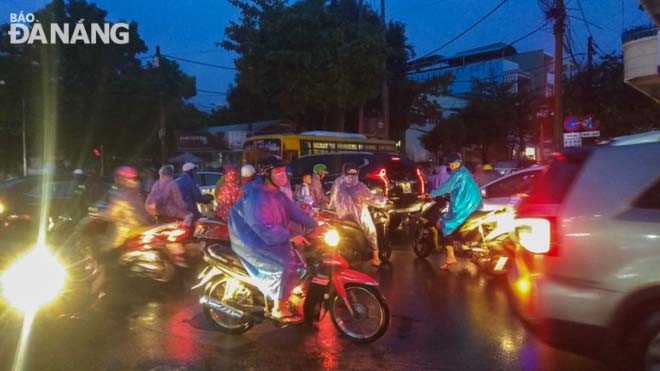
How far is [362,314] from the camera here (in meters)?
5.25

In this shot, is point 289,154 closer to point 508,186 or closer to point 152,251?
point 508,186

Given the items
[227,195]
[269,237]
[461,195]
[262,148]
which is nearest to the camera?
[269,237]

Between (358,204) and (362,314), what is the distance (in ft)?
11.3

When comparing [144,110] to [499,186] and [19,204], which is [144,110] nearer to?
[19,204]

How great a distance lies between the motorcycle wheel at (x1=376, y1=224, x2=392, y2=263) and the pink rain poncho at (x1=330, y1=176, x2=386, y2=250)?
18.5 inches

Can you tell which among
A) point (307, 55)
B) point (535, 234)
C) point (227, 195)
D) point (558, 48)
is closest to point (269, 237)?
point (535, 234)

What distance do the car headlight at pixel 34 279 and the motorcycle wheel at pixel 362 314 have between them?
312 centimetres

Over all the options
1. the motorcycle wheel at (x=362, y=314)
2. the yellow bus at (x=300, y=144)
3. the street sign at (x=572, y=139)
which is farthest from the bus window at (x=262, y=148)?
the motorcycle wheel at (x=362, y=314)

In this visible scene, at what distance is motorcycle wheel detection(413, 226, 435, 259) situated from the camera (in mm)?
9586

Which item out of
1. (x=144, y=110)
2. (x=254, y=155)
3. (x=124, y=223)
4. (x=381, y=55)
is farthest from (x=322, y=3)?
(x=124, y=223)

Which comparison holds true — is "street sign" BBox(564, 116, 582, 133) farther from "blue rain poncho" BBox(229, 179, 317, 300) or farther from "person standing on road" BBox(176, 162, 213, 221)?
"blue rain poncho" BBox(229, 179, 317, 300)

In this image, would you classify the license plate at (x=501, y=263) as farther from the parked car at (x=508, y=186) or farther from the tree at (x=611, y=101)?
the tree at (x=611, y=101)

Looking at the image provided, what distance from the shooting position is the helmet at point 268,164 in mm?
5078

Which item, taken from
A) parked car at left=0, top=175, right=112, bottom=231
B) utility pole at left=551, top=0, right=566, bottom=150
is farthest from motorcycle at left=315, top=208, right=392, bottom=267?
utility pole at left=551, top=0, right=566, bottom=150
